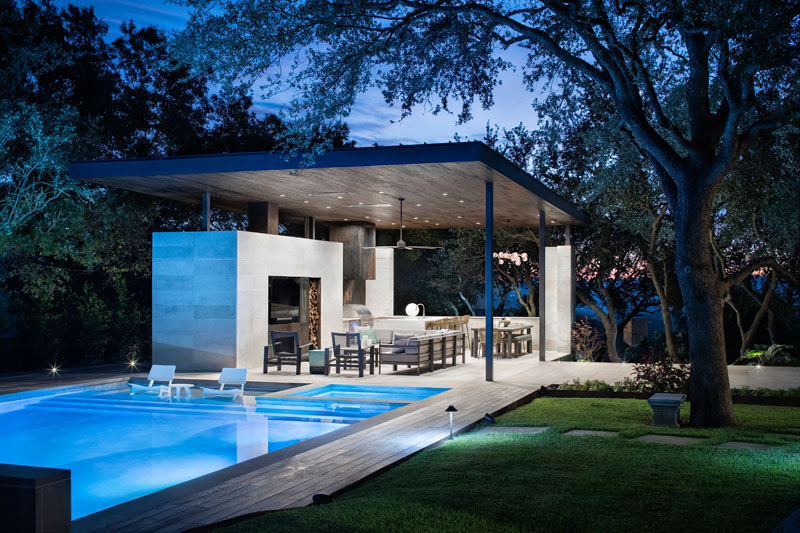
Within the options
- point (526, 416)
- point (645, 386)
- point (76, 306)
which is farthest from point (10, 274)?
point (645, 386)

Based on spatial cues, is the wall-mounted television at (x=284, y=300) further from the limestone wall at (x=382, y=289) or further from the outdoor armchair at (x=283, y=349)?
the limestone wall at (x=382, y=289)

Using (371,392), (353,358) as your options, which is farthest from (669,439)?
(353,358)

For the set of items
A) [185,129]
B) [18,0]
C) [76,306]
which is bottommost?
[76,306]

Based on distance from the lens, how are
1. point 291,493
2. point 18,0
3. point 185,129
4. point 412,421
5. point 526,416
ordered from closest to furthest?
point 291,493, point 412,421, point 526,416, point 18,0, point 185,129

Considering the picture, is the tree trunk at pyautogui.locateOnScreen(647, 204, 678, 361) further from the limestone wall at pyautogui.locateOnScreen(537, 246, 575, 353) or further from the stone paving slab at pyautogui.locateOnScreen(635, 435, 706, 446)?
the stone paving slab at pyautogui.locateOnScreen(635, 435, 706, 446)

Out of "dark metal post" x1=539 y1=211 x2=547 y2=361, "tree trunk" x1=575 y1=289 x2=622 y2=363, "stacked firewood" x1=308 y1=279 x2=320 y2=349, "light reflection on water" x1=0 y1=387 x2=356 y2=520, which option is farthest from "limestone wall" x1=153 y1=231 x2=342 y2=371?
"tree trunk" x1=575 y1=289 x2=622 y2=363

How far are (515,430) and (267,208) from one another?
899 centimetres

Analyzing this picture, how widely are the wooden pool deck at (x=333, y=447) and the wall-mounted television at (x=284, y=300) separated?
6.53 feet

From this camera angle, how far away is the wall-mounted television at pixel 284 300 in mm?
15414

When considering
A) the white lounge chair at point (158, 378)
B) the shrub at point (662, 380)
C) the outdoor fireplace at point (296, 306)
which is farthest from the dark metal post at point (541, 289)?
the white lounge chair at point (158, 378)

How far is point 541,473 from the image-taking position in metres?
6.13

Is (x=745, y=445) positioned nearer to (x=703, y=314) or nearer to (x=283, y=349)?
(x=703, y=314)

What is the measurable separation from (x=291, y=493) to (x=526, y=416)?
477 centimetres

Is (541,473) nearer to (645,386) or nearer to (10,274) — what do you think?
(645,386)
